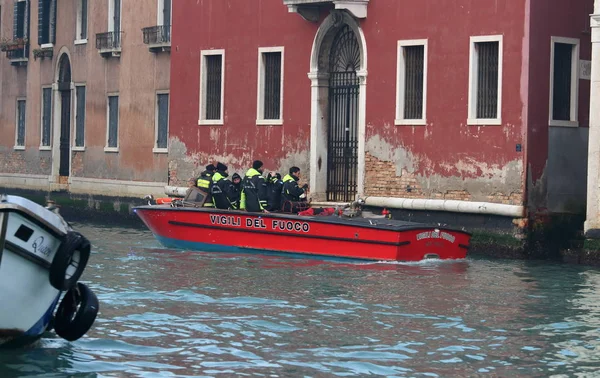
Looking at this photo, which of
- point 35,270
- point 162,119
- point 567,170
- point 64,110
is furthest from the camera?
point 64,110

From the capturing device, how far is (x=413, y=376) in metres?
11.5

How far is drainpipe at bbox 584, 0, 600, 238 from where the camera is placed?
21.2 metres

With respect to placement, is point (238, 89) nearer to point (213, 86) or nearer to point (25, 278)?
point (213, 86)

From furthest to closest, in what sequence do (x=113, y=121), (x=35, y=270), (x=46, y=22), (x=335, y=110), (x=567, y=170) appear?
(x=46, y=22)
(x=113, y=121)
(x=335, y=110)
(x=567, y=170)
(x=35, y=270)

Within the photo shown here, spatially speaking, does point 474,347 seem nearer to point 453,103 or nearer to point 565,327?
point 565,327

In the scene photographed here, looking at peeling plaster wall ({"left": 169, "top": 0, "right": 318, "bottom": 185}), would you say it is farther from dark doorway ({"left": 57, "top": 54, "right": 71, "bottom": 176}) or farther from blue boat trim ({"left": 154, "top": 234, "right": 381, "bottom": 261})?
dark doorway ({"left": 57, "top": 54, "right": 71, "bottom": 176})

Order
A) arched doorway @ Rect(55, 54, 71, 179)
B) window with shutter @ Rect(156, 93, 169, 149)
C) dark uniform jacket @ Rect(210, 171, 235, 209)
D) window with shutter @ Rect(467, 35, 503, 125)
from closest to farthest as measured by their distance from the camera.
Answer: window with shutter @ Rect(467, 35, 503, 125), dark uniform jacket @ Rect(210, 171, 235, 209), window with shutter @ Rect(156, 93, 169, 149), arched doorway @ Rect(55, 54, 71, 179)

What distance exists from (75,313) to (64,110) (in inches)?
951

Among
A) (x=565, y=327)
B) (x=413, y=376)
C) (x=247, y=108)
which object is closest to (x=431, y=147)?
(x=247, y=108)

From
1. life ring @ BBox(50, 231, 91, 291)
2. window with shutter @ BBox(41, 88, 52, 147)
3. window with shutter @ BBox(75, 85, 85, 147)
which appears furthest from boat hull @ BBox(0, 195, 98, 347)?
window with shutter @ BBox(41, 88, 52, 147)

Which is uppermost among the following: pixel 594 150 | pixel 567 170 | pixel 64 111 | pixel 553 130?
pixel 64 111

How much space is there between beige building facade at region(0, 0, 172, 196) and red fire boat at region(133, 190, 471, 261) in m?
8.20

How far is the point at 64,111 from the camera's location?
119 feet

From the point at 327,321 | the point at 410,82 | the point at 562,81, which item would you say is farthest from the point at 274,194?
the point at 327,321
